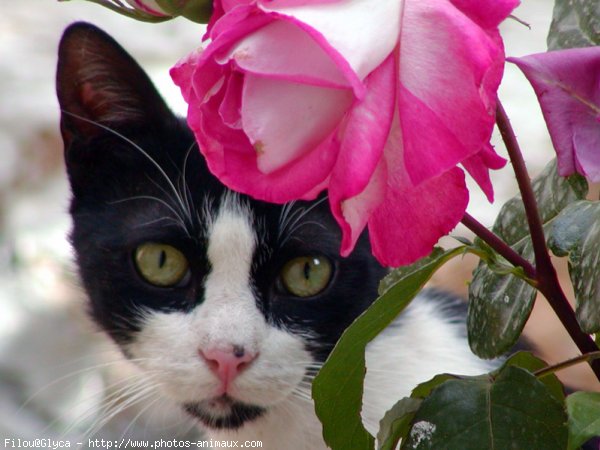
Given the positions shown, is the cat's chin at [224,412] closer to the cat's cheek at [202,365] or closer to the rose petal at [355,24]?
the cat's cheek at [202,365]

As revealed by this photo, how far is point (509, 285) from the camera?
0.37m

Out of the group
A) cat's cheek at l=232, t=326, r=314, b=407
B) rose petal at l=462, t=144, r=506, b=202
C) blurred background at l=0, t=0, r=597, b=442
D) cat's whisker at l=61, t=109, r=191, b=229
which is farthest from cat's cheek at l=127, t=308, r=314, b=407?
rose petal at l=462, t=144, r=506, b=202

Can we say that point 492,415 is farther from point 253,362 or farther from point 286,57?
point 253,362

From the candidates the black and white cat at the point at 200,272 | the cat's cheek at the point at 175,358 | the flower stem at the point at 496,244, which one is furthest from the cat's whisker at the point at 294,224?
the flower stem at the point at 496,244

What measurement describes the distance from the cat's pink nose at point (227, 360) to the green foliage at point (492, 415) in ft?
1.22

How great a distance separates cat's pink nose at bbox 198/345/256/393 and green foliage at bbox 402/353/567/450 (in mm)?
370

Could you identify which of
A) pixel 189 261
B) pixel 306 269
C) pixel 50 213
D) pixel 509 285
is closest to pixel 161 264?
pixel 189 261

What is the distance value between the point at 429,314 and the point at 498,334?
0.60 meters

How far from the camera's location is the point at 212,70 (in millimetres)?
283

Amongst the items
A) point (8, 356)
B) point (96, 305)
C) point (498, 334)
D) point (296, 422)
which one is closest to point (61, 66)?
point (96, 305)

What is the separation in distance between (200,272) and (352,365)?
425 mm

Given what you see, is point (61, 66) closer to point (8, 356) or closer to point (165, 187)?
point (165, 187)

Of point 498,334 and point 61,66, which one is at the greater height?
point 498,334

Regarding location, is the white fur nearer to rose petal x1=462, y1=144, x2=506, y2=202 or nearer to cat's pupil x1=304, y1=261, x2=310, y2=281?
cat's pupil x1=304, y1=261, x2=310, y2=281
